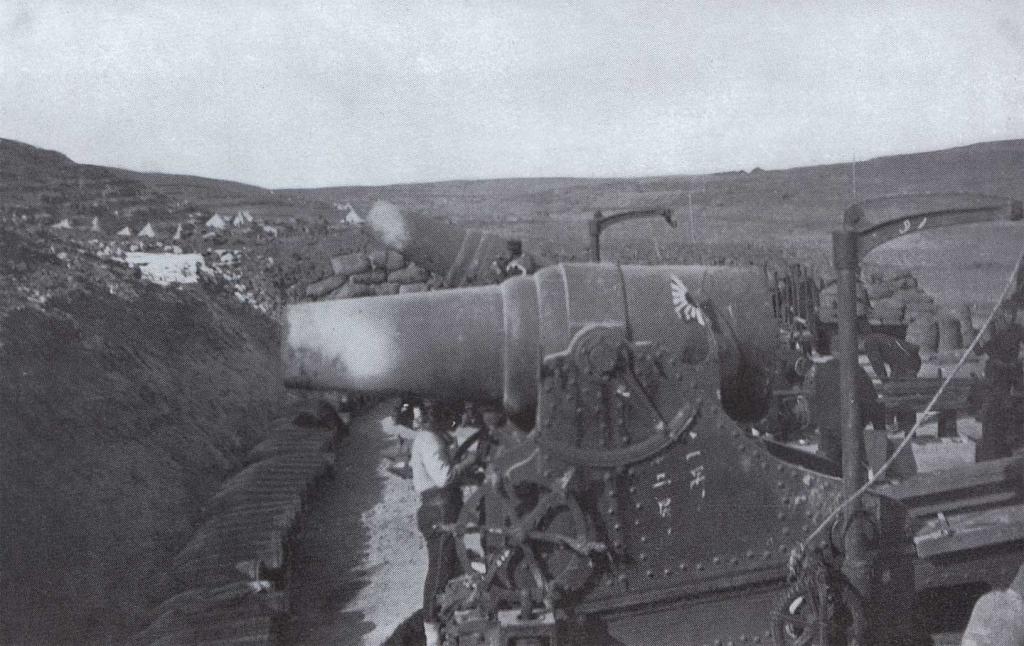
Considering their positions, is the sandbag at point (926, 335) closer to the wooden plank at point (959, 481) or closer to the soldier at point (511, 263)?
the soldier at point (511, 263)

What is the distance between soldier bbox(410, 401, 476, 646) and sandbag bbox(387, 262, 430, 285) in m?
11.3

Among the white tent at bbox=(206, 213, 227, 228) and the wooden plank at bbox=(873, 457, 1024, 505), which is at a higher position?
the white tent at bbox=(206, 213, 227, 228)

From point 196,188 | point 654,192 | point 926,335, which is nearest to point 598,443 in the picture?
point 926,335

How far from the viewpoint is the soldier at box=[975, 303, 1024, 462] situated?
29.0ft

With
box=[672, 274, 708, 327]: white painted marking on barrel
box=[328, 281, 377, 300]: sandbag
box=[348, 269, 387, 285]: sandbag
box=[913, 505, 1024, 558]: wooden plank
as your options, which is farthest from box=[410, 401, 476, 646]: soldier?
box=[348, 269, 387, 285]: sandbag

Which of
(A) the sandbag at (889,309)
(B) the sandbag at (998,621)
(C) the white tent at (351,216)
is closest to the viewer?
(B) the sandbag at (998,621)

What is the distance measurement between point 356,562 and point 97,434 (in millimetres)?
2648

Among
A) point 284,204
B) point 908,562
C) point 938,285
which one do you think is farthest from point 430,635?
point 284,204

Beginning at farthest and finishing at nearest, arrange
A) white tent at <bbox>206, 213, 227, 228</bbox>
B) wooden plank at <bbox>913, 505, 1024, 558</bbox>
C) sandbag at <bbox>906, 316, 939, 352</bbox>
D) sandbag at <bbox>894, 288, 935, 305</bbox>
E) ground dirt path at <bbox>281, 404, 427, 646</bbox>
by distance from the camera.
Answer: white tent at <bbox>206, 213, 227, 228</bbox> < sandbag at <bbox>894, 288, 935, 305</bbox> < sandbag at <bbox>906, 316, 939, 352</bbox> < ground dirt path at <bbox>281, 404, 427, 646</bbox> < wooden plank at <bbox>913, 505, 1024, 558</bbox>

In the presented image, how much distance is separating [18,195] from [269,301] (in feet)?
40.3

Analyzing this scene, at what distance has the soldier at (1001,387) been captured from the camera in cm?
883

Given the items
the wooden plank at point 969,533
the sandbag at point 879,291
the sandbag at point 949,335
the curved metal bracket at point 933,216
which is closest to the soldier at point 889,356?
the sandbag at point 949,335

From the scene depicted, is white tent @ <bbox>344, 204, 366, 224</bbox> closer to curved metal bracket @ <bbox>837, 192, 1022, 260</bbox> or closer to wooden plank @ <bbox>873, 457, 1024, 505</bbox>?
wooden plank @ <bbox>873, 457, 1024, 505</bbox>

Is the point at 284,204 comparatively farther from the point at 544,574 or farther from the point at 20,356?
the point at 544,574
